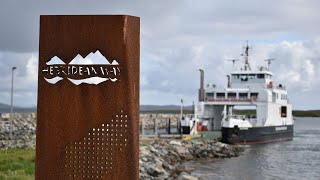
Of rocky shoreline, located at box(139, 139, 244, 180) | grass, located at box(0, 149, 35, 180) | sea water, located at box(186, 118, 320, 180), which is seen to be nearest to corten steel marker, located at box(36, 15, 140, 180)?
grass, located at box(0, 149, 35, 180)

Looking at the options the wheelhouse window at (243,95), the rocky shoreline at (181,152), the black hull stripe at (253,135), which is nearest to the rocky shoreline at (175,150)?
the rocky shoreline at (181,152)

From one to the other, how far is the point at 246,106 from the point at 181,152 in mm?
13347

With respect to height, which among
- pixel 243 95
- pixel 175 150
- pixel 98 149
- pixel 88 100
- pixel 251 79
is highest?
pixel 251 79

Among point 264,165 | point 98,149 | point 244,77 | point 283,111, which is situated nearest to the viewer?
point 98,149

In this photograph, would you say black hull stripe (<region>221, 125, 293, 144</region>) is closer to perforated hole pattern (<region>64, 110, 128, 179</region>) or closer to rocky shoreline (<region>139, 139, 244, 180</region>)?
rocky shoreline (<region>139, 139, 244, 180</region>)

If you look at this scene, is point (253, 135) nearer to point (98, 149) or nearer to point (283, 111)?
point (283, 111)

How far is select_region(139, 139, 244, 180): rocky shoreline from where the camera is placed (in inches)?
909

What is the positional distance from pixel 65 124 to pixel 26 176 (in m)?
6.31

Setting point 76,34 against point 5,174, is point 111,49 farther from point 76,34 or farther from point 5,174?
point 5,174

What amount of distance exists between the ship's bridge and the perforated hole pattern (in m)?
36.1

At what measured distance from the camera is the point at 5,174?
42.6ft

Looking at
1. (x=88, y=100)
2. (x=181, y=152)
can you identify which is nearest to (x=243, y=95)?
(x=181, y=152)

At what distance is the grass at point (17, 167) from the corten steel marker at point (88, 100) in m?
5.82

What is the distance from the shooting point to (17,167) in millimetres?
14594
